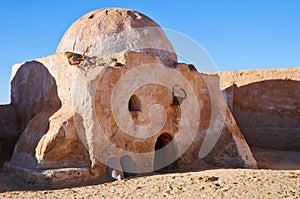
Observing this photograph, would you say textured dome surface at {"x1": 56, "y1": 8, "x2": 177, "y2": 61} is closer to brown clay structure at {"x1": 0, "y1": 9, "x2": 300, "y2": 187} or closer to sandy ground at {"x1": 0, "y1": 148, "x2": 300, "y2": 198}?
brown clay structure at {"x1": 0, "y1": 9, "x2": 300, "y2": 187}

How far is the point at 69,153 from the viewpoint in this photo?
8.95m

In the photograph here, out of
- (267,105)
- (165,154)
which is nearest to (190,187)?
(165,154)

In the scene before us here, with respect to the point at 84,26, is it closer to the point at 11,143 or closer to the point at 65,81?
the point at 65,81

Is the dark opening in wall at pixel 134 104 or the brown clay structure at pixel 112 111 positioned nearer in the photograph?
the brown clay structure at pixel 112 111

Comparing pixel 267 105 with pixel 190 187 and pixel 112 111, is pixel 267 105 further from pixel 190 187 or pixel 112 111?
pixel 190 187

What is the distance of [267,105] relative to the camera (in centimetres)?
1627

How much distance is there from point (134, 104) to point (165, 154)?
1.82m

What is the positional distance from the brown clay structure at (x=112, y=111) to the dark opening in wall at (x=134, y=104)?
0.09ft

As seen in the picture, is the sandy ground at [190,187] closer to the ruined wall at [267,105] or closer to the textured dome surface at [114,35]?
the textured dome surface at [114,35]

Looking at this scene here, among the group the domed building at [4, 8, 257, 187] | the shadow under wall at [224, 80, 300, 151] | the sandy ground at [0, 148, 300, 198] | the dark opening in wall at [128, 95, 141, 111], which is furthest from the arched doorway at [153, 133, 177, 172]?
the shadow under wall at [224, 80, 300, 151]

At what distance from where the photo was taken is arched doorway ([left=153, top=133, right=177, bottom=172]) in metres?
10.6

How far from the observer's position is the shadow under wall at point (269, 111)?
15.8 meters

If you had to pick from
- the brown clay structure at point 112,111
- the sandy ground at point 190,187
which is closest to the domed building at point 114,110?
the brown clay structure at point 112,111

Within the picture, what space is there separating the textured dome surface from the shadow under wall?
5850mm
